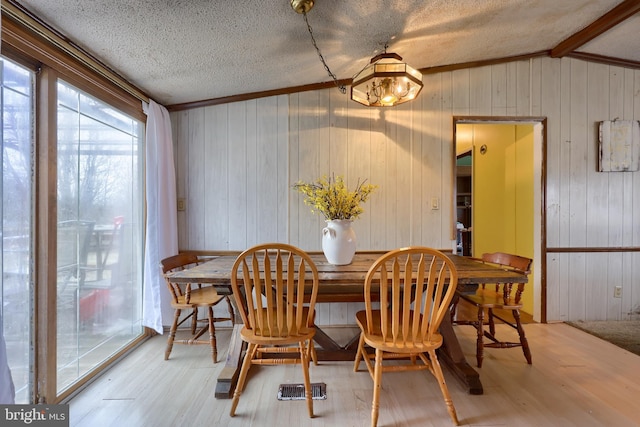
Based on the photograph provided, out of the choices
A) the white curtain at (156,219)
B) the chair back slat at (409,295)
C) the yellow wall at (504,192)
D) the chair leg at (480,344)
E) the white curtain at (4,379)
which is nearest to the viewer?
the white curtain at (4,379)

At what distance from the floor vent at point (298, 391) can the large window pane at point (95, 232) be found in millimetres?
1283

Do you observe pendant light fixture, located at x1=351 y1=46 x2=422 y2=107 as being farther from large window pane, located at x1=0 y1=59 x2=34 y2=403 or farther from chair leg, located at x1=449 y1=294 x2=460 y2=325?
large window pane, located at x1=0 y1=59 x2=34 y2=403

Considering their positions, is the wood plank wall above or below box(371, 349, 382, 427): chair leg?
above

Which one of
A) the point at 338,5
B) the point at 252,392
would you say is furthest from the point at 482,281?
the point at 338,5

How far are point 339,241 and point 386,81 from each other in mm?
1085

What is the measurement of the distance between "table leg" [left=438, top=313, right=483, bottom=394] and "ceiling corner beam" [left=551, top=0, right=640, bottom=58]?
2.53 metres

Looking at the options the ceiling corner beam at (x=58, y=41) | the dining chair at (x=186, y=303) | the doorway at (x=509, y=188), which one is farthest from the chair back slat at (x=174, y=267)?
the doorway at (x=509, y=188)

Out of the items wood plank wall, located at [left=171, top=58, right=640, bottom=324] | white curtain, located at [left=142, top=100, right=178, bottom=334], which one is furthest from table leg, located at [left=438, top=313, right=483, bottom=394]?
white curtain, located at [left=142, top=100, right=178, bottom=334]

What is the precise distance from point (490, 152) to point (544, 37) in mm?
1496

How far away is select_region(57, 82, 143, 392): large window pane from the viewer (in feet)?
5.65

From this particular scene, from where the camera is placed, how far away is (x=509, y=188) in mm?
3326

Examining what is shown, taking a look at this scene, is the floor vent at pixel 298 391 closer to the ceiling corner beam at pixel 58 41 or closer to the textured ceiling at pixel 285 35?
the textured ceiling at pixel 285 35

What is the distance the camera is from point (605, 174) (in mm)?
2760

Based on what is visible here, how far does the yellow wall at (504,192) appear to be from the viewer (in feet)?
9.85
